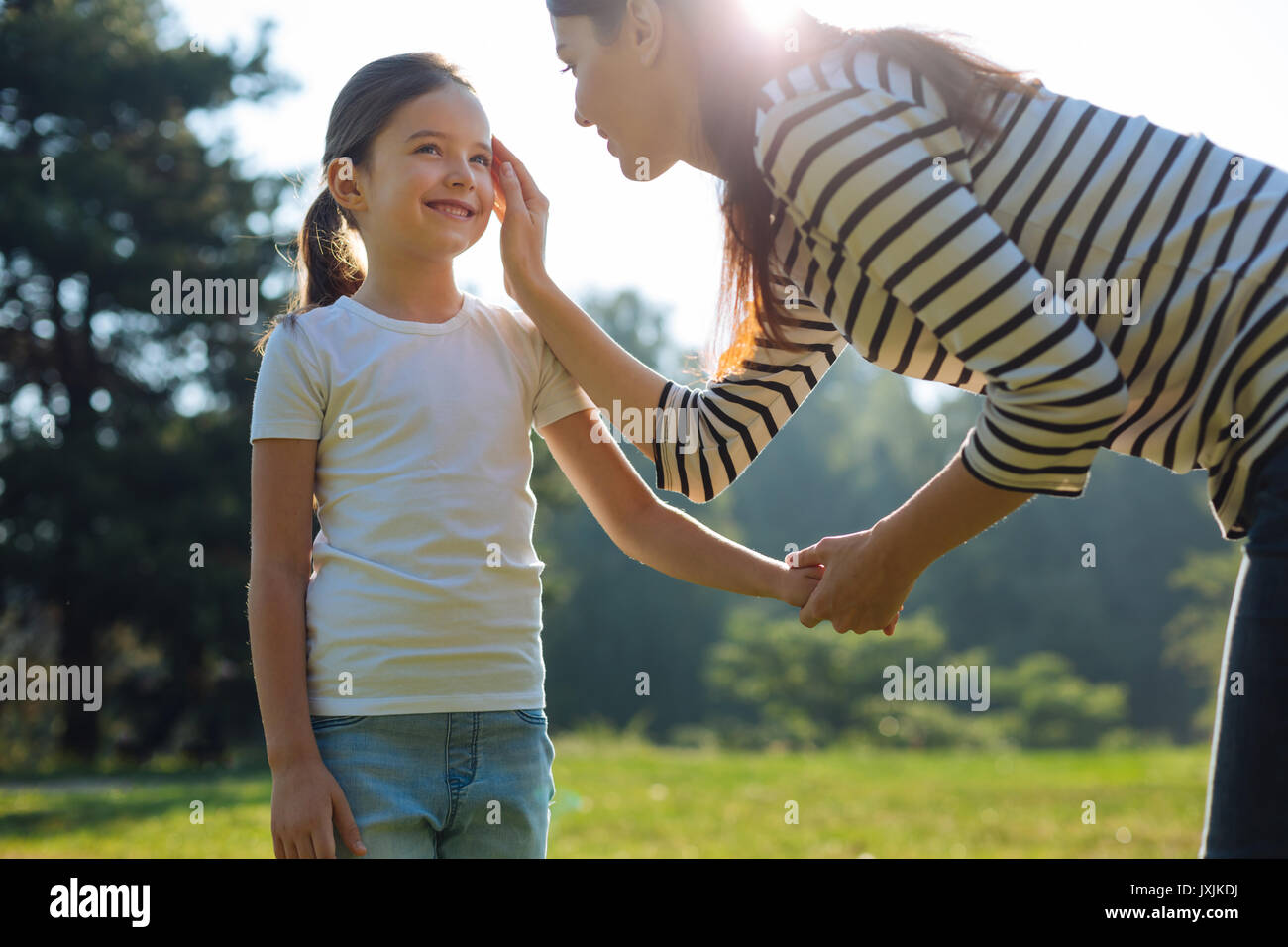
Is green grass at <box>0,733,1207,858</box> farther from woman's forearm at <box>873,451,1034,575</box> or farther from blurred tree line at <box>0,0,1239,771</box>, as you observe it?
woman's forearm at <box>873,451,1034,575</box>

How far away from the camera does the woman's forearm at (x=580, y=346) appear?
2.14 metres

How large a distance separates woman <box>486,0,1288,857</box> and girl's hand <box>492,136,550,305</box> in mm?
469

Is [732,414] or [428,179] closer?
[428,179]

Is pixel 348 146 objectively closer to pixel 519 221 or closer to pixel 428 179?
pixel 428 179

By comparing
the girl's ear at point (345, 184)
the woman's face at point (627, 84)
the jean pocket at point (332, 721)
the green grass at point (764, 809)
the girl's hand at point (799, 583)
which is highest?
the woman's face at point (627, 84)

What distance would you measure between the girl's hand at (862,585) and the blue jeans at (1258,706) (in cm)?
48

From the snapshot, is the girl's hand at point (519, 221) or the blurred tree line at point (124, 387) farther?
the blurred tree line at point (124, 387)

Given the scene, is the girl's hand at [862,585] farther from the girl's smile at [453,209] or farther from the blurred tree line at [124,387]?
the blurred tree line at [124,387]

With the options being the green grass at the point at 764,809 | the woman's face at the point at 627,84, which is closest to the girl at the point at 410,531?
the woman's face at the point at 627,84

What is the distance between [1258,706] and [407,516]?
4.26 feet

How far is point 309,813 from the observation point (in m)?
1.73

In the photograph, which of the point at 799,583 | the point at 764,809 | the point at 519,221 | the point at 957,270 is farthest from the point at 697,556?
the point at 764,809

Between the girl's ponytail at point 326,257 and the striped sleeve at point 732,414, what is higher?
the girl's ponytail at point 326,257

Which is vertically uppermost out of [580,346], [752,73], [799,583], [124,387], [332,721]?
[124,387]
